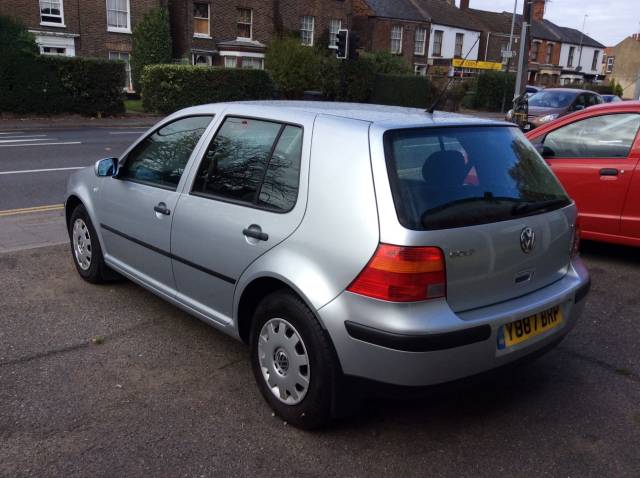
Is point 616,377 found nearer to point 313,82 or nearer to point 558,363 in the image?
point 558,363

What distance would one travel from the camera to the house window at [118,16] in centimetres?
2988

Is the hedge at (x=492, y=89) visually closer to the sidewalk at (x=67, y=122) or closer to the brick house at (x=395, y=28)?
the brick house at (x=395, y=28)

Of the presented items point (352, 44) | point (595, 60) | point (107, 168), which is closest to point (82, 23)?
point (352, 44)

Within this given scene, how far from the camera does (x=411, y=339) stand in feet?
8.87

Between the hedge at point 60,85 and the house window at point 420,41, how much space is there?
30.7 m

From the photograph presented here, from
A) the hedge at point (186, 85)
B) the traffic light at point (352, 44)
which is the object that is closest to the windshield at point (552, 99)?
the traffic light at point (352, 44)

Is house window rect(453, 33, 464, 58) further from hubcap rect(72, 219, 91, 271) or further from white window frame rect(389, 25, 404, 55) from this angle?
hubcap rect(72, 219, 91, 271)

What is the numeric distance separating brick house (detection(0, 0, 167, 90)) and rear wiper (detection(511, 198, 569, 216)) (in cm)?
2729

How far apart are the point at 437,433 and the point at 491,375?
1.48ft

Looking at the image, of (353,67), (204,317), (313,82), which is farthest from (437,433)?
(353,67)

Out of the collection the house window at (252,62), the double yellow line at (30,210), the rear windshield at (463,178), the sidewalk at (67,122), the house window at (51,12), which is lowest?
the sidewalk at (67,122)

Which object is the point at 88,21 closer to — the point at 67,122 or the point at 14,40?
the point at 14,40

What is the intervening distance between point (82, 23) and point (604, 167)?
28.3 m

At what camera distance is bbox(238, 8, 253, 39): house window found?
35.2m
